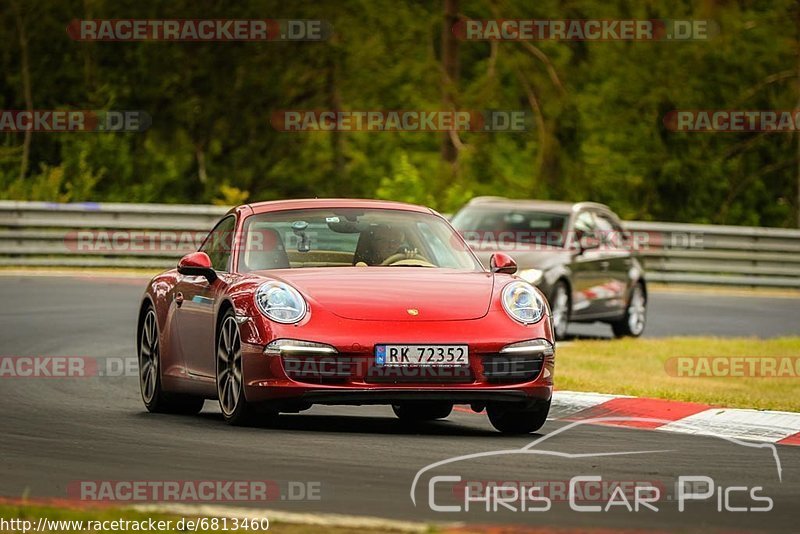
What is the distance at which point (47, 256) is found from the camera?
90.7ft

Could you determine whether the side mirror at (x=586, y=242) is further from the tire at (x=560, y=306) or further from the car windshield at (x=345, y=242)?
the car windshield at (x=345, y=242)

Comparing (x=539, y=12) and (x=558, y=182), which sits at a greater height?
(x=539, y=12)

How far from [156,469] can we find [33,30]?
28.5m

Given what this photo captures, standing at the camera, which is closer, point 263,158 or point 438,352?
point 438,352

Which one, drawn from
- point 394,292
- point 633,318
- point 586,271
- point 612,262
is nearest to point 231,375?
point 394,292

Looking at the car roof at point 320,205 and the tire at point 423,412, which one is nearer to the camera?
the car roof at point 320,205

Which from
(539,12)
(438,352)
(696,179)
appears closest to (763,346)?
(438,352)

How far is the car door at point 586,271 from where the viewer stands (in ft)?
67.0

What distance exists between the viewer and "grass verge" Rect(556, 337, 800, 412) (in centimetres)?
1323

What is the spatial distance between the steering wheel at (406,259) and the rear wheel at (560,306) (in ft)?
27.4

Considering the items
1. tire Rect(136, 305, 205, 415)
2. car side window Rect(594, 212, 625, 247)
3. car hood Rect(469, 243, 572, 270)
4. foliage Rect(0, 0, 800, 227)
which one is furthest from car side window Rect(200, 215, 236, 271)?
foliage Rect(0, 0, 800, 227)

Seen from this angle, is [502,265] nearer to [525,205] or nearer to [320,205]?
[320,205]

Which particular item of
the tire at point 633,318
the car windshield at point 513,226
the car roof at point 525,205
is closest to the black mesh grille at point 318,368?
the car windshield at point 513,226

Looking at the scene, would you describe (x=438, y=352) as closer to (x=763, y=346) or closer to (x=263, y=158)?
(x=763, y=346)
